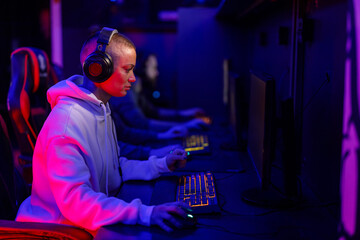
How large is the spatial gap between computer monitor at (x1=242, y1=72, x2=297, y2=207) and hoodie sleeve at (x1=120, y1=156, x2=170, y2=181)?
0.36 metres

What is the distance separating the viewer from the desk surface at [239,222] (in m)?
1.05

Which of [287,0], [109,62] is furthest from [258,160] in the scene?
[287,0]

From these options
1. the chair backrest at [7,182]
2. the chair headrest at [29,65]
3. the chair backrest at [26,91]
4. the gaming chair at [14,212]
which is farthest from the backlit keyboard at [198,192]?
the chair headrest at [29,65]

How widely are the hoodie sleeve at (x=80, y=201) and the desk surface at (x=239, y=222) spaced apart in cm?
3

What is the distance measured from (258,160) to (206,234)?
1.16 ft

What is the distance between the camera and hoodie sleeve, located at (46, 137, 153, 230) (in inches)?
43.0

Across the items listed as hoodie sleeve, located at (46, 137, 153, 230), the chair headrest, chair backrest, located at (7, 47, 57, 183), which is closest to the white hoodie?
hoodie sleeve, located at (46, 137, 153, 230)

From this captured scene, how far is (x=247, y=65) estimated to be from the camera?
3.45 m

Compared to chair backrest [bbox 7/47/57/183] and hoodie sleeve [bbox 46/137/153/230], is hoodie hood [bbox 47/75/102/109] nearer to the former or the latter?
hoodie sleeve [bbox 46/137/153/230]

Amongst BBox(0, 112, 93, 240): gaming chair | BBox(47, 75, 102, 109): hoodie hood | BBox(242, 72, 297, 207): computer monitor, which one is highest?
BBox(47, 75, 102, 109): hoodie hood

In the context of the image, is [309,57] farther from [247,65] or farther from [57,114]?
[247,65]

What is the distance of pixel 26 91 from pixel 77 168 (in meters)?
1.13

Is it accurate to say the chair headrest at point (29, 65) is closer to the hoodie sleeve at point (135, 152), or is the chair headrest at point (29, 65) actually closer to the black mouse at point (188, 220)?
the hoodie sleeve at point (135, 152)

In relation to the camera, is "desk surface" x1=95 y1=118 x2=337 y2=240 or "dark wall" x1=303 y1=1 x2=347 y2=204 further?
"dark wall" x1=303 y1=1 x2=347 y2=204
